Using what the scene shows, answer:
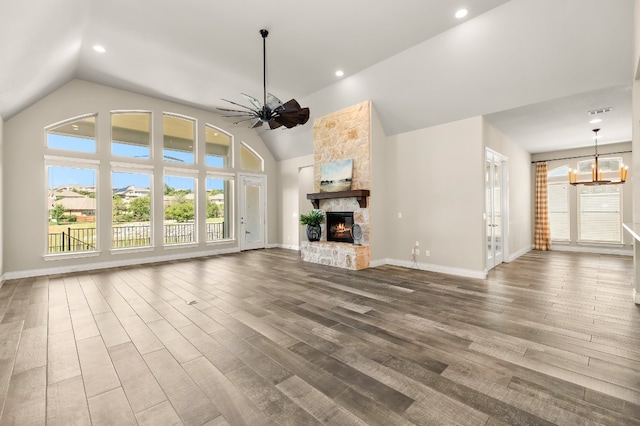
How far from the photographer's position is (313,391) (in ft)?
6.43

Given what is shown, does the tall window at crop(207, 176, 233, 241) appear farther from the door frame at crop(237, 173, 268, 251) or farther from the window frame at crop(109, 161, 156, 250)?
the window frame at crop(109, 161, 156, 250)

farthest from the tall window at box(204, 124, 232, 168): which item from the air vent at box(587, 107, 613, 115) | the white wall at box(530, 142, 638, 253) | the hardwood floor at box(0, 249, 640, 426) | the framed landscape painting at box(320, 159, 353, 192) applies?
the white wall at box(530, 142, 638, 253)

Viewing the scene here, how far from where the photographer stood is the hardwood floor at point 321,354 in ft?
5.81

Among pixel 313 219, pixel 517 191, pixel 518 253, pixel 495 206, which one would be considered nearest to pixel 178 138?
pixel 313 219

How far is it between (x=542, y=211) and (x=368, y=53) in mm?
7409

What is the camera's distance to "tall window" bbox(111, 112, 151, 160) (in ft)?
21.9

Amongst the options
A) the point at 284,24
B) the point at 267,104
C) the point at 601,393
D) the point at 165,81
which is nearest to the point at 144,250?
the point at 165,81

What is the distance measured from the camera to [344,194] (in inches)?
247

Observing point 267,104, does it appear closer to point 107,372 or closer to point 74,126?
point 107,372

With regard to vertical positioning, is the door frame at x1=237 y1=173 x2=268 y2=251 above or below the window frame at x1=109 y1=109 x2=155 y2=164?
below

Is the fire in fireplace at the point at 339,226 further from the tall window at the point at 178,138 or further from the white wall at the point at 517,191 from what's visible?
the tall window at the point at 178,138

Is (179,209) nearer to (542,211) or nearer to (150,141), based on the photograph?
(150,141)

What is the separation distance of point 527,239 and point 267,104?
834 centimetres

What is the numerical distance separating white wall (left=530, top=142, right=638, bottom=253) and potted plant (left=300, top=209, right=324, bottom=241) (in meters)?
6.88
